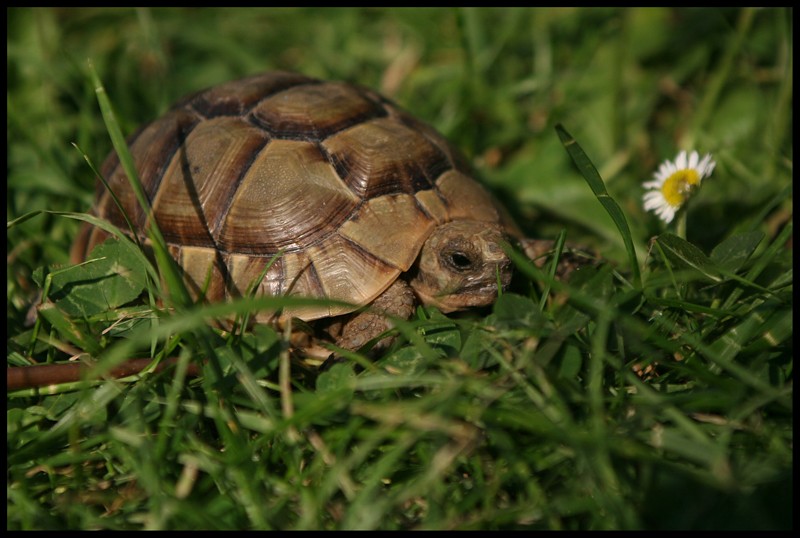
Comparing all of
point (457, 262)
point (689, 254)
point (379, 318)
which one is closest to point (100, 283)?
point (379, 318)

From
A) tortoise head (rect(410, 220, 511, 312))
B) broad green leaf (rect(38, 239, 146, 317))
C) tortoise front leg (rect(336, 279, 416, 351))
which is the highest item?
tortoise head (rect(410, 220, 511, 312))

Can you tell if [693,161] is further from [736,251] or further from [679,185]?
[736,251]

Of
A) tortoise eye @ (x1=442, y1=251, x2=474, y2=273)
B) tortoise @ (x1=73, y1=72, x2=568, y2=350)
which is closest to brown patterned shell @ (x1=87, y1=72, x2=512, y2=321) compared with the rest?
tortoise @ (x1=73, y1=72, x2=568, y2=350)

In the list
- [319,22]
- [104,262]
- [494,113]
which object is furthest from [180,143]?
[319,22]

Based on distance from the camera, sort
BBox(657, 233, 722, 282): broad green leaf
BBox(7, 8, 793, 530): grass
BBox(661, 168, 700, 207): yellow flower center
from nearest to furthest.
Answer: BBox(7, 8, 793, 530): grass
BBox(657, 233, 722, 282): broad green leaf
BBox(661, 168, 700, 207): yellow flower center

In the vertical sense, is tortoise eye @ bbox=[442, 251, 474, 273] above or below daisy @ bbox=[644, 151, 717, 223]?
below

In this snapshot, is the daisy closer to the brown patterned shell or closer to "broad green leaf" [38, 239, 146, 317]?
the brown patterned shell

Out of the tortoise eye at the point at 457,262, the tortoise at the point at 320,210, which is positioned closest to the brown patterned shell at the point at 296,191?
the tortoise at the point at 320,210
